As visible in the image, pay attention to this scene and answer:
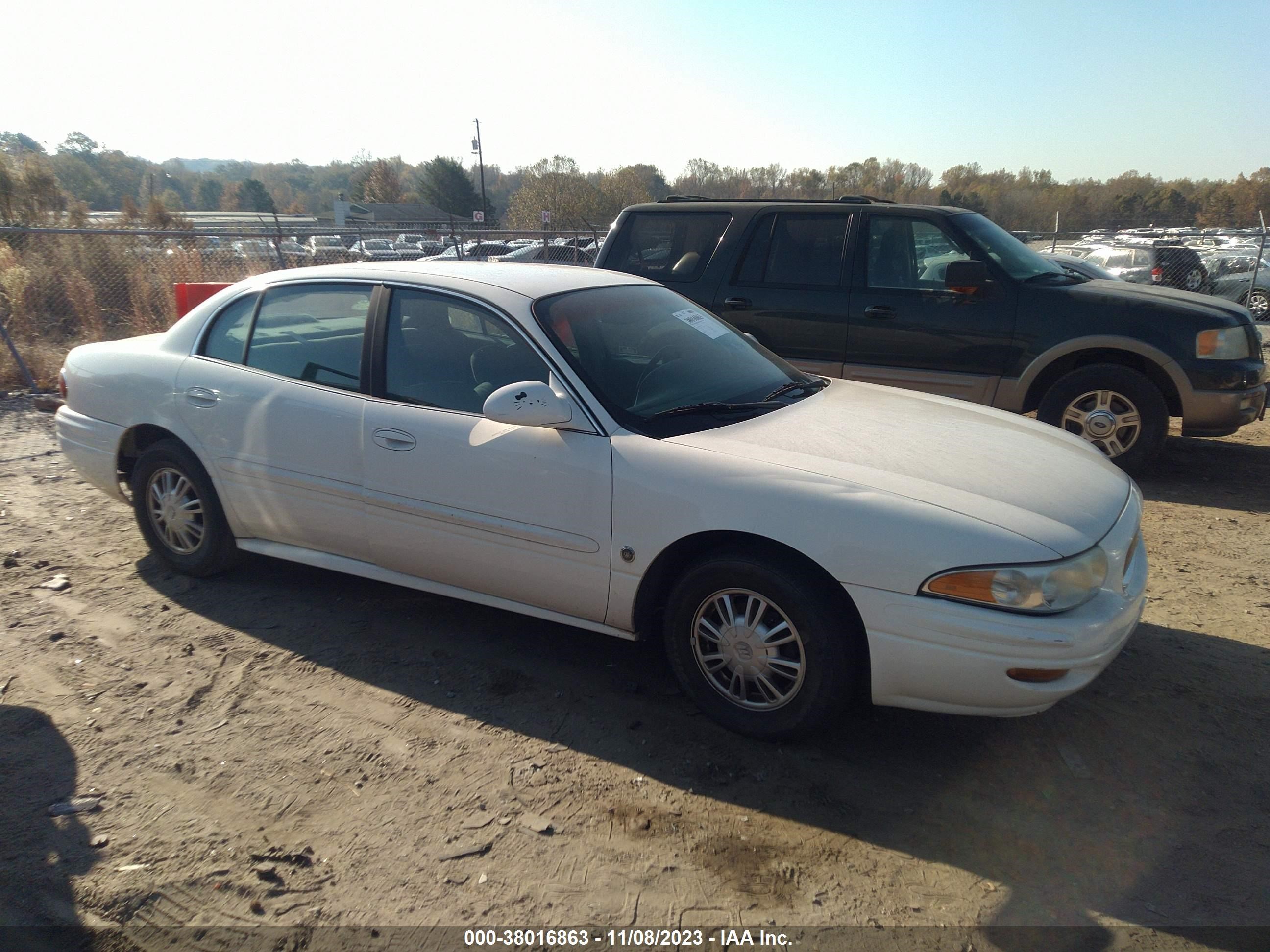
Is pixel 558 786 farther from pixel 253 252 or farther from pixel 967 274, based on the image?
pixel 253 252

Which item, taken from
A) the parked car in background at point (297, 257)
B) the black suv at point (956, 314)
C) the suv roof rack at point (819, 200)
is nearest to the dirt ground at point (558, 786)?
the black suv at point (956, 314)

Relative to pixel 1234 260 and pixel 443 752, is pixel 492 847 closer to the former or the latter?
pixel 443 752

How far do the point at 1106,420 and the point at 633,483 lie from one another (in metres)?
4.73

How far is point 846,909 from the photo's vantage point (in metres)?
2.45

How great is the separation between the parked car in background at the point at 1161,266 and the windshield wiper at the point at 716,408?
1403 centimetres

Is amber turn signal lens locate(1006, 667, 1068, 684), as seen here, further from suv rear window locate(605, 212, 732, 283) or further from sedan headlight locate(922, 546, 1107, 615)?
suv rear window locate(605, 212, 732, 283)

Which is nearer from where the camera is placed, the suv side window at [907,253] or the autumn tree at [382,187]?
the suv side window at [907,253]

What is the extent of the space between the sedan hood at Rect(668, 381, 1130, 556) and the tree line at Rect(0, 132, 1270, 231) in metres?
14.2

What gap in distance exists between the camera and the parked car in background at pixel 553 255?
1827cm

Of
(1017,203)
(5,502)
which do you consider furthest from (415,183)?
(5,502)

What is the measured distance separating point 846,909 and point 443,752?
1.50 m

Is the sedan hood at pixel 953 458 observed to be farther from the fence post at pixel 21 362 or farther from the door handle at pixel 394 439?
the fence post at pixel 21 362

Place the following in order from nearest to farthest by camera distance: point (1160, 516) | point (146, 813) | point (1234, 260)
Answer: point (146, 813) < point (1160, 516) < point (1234, 260)

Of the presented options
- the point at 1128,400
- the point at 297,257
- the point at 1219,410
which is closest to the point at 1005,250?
the point at 1128,400
